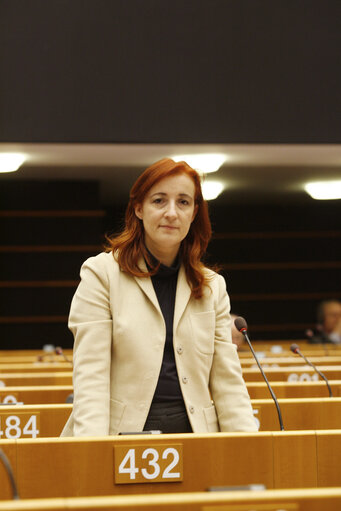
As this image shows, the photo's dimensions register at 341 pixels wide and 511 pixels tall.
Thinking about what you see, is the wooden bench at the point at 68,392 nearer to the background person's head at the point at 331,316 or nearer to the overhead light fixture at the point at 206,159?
the overhead light fixture at the point at 206,159

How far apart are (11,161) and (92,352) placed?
549 centimetres

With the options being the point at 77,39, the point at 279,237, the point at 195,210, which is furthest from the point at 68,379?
the point at 279,237

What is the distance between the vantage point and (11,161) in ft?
23.1

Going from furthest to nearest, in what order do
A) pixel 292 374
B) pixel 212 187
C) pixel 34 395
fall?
pixel 212 187
pixel 292 374
pixel 34 395

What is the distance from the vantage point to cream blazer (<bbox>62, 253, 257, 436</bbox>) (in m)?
1.85

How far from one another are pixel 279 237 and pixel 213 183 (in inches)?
123

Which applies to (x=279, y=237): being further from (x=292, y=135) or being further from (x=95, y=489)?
(x=95, y=489)

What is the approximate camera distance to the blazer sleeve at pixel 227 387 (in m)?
1.98

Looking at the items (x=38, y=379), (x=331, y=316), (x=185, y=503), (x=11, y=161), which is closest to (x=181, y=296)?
(x=185, y=503)

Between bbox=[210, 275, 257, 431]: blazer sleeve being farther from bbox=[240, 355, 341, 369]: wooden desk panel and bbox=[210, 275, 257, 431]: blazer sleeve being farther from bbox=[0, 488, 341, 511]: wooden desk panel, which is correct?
bbox=[240, 355, 341, 369]: wooden desk panel

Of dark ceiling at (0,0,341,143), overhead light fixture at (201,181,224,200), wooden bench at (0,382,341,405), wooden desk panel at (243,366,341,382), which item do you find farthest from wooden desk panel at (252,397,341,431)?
overhead light fixture at (201,181,224,200)

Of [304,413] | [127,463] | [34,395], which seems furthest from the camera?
[34,395]

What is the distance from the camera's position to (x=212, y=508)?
1113mm

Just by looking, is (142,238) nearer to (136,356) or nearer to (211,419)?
(136,356)
